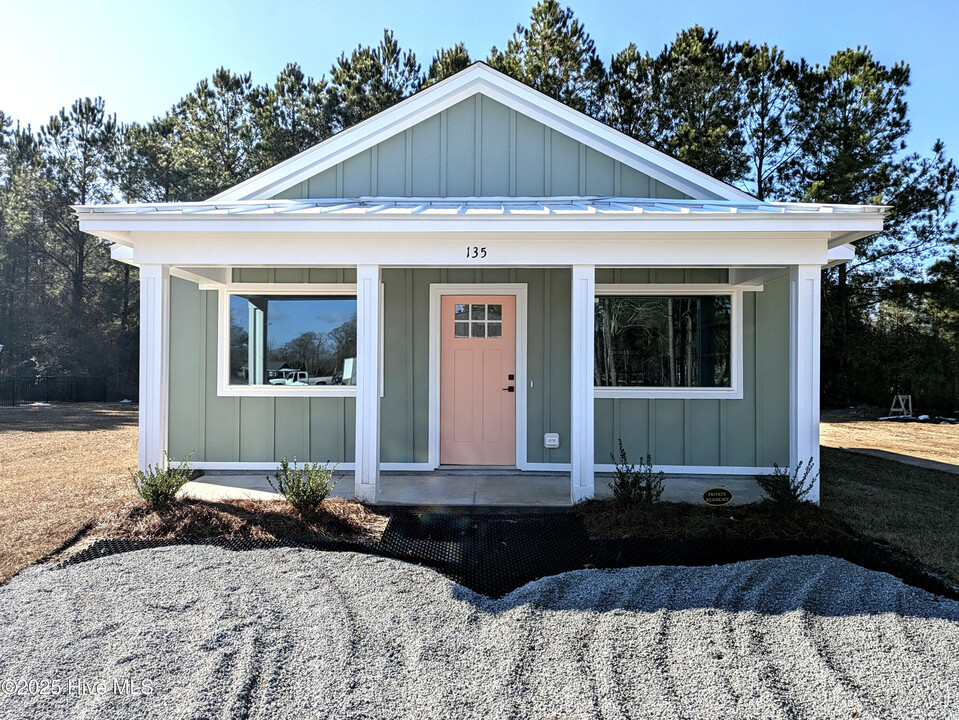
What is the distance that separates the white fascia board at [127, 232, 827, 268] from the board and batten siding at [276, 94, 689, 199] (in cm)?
180

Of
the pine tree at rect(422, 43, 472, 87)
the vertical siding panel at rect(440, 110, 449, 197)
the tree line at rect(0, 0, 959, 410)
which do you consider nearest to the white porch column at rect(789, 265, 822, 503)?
the vertical siding panel at rect(440, 110, 449, 197)

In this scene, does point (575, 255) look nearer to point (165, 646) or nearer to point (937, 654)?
point (937, 654)

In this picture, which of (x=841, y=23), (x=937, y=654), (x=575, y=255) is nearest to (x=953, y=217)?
(x=841, y=23)

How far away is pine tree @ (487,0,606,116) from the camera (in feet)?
49.5

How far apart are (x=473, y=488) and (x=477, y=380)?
1408mm

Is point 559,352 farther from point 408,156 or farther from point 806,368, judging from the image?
point 408,156

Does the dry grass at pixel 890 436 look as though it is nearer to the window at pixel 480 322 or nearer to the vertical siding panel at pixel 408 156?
the window at pixel 480 322

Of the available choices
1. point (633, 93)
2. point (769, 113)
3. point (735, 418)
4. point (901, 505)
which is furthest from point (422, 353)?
point (769, 113)

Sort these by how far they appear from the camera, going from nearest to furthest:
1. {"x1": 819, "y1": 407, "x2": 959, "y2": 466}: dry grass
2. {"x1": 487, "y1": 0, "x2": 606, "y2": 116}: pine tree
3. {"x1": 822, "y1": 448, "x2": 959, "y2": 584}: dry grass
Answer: {"x1": 822, "y1": 448, "x2": 959, "y2": 584}: dry grass → {"x1": 819, "y1": 407, "x2": 959, "y2": 466}: dry grass → {"x1": 487, "y1": 0, "x2": 606, "y2": 116}: pine tree

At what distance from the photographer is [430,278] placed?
6684 millimetres

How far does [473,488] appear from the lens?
5.81 metres

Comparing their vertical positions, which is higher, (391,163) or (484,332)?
(391,163)

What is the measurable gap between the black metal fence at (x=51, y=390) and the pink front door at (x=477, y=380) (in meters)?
17.1

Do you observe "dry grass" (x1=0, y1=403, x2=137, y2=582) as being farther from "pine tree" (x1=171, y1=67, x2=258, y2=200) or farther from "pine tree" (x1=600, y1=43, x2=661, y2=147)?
"pine tree" (x1=600, y1=43, x2=661, y2=147)
